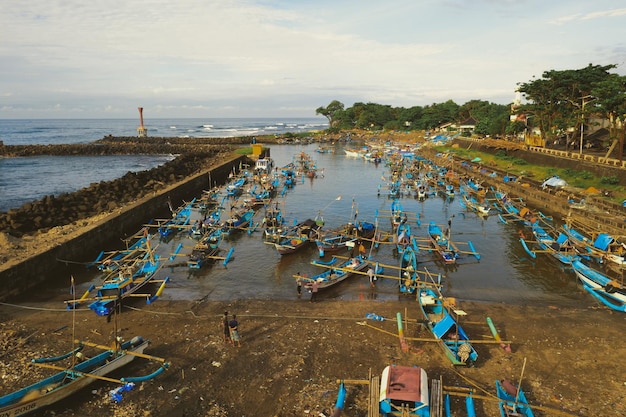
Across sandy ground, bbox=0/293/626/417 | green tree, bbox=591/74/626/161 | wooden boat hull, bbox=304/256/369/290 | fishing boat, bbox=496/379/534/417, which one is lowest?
sandy ground, bbox=0/293/626/417

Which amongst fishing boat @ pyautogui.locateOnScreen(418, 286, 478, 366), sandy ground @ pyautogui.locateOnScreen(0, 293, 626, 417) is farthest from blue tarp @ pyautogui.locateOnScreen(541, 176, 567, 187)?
fishing boat @ pyautogui.locateOnScreen(418, 286, 478, 366)

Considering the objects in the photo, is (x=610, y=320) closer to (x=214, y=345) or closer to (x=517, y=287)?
(x=517, y=287)

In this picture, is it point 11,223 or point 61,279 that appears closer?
point 61,279

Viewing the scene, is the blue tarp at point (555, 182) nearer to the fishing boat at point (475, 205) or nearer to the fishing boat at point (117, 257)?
the fishing boat at point (475, 205)

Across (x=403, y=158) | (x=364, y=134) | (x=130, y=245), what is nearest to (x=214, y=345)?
(x=130, y=245)

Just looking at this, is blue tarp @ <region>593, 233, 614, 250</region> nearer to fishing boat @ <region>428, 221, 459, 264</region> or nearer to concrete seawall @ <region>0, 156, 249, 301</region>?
fishing boat @ <region>428, 221, 459, 264</region>

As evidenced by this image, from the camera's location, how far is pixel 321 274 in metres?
23.5

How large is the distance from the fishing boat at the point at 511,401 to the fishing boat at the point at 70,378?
1221cm

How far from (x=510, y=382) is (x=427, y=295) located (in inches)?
228

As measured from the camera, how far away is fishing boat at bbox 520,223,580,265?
86.5ft

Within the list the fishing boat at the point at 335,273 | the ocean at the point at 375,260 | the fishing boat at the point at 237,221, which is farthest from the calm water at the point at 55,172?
the fishing boat at the point at 335,273

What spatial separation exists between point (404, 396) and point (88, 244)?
2522 cm

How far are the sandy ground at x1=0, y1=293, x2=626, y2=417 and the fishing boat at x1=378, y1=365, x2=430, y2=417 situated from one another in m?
1.48

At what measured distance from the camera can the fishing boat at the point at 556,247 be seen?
26.4m
